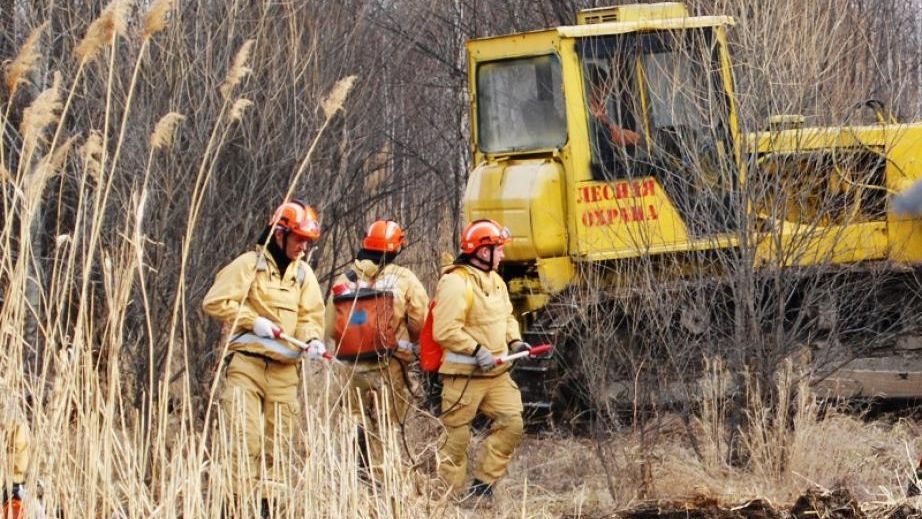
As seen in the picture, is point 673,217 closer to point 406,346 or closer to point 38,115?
point 406,346

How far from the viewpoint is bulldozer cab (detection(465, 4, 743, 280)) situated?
9.93 metres

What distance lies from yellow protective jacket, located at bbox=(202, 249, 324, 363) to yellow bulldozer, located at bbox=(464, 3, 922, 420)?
1890 millimetres

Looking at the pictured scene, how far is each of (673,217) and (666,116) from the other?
695mm

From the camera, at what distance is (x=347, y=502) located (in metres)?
6.09

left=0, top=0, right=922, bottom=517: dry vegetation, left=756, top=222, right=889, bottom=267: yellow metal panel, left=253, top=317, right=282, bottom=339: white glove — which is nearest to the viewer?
left=0, top=0, right=922, bottom=517: dry vegetation

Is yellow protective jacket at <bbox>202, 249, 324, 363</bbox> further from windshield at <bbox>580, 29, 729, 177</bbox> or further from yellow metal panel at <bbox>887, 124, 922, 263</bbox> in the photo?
yellow metal panel at <bbox>887, 124, 922, 263</bbox>

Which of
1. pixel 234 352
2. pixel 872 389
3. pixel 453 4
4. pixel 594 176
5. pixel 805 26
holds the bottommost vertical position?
pixel 872 389

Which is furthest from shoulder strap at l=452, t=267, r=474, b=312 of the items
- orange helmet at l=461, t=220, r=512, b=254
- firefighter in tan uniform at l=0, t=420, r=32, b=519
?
firefighter in tan uniform at l=0, t=420, r=32, b=519

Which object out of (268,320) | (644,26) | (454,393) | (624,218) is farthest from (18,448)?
(644,26)

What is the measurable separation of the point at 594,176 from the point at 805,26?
2.14 metres

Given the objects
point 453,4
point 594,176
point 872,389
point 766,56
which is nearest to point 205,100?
point 594,176

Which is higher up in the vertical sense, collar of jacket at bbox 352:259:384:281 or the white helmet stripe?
the white helmet stripe

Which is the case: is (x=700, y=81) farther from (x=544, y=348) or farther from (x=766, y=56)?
(x=544, y=348)

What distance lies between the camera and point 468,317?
9445 millimetres
